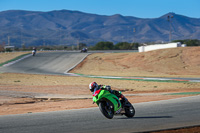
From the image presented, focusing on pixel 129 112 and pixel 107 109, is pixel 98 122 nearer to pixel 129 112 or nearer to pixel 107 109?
pixel 107 109

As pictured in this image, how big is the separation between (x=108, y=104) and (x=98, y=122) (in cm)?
76

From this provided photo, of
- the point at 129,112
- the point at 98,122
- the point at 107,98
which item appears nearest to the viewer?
the point at 98,122

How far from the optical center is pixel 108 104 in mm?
9758

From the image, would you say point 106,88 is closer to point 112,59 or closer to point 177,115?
point 177,115

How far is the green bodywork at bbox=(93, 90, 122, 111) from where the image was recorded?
9520 millimetres

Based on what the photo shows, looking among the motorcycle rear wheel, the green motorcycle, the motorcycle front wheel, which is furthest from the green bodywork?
the motorcycle rear wheel

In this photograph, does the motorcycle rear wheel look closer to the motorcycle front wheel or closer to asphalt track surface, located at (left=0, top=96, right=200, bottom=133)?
asphalt track surface, located at (left=0, top=96, right=200, bottom=133)

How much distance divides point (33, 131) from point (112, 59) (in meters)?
46.4

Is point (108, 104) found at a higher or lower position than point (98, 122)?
higher

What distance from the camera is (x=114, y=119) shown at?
993 centimetres

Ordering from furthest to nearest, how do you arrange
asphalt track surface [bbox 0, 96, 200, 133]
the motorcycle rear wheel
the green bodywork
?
the motorcycle rear wheel < the green bodywork < asphalt track surface [bbox 0, 96, 200, 133]

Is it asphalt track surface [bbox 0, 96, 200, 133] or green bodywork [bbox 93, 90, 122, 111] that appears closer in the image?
asphalt track surface [bbox 0, 96, 200, 133]

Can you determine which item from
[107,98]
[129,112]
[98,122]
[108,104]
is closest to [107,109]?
[108,104]

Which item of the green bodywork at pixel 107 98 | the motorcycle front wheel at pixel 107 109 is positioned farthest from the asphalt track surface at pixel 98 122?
the green bodywork at pixel 107 98
